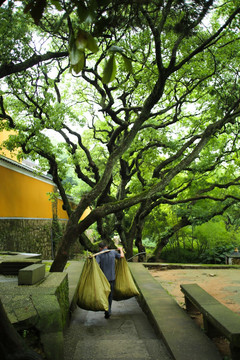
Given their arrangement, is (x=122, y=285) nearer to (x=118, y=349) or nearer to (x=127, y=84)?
(x=118, y=349)

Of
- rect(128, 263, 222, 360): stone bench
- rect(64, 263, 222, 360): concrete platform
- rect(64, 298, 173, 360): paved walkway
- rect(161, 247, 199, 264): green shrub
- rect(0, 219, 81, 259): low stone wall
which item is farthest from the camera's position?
rect(161, 247, 199, 264): green shrub

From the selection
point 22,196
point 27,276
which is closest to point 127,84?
point 22,196

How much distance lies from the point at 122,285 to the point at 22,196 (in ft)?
21.6

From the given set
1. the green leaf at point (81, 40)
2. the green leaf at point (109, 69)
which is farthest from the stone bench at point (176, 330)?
the green leaf at point (81, 40)

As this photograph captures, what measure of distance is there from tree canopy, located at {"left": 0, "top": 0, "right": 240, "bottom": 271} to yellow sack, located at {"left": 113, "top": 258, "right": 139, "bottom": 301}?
6.03 feet

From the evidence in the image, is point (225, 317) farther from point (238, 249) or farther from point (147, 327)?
point (238, 249)

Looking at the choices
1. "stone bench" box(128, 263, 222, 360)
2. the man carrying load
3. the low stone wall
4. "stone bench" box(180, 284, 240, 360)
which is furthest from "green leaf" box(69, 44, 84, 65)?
the low stone wall

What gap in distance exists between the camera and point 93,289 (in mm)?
4863

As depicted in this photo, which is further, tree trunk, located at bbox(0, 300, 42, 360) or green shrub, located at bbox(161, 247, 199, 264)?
green shrub, located at bbox(161, 247, 199, 264)

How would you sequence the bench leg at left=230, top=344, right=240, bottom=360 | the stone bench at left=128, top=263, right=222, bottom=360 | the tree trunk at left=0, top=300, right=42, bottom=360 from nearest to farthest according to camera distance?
the tree trunk at left=0, top=300, right=42, bottom=360 < the bench leg at left=230, top=344, right=240, bottom=360 < the stone bench at left=128, top=263, right=222, bottom=360

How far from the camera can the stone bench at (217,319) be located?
113 inches

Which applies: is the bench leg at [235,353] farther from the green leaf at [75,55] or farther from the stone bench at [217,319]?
the green leaf at [75,55]

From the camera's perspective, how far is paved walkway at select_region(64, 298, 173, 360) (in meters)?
3.56

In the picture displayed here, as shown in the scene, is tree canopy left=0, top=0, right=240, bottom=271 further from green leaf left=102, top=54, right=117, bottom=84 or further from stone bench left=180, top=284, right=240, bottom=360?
stone bench left=180, top=284, right=240, bottom=360
